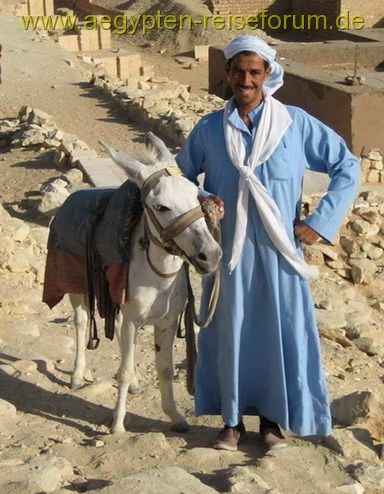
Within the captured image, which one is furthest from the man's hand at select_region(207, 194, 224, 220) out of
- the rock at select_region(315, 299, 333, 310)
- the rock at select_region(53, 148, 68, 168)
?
the rock at select_region(53, 148, 68, 168)

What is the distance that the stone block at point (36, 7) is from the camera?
2478cm

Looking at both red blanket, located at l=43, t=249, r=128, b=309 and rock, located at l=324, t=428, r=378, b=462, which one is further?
red blanket, located at l=43, t=249, r=128, b=309

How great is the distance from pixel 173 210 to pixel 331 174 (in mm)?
773

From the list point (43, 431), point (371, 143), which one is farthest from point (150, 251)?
point (371, 143)

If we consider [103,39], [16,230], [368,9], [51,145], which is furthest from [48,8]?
[16,230]

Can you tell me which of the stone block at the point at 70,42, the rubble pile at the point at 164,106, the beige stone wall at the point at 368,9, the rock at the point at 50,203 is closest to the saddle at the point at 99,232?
the rock at the point at 50,203

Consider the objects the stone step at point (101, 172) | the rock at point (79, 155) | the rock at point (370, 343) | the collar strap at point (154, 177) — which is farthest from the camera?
the rock at point (79, 155)

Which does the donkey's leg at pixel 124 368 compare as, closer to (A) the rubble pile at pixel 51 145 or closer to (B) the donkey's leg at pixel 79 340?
(B) the donkey's leg at pixel 79 340

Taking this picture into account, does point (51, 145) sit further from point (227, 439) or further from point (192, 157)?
point (227, 439)

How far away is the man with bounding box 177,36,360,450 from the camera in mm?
4207

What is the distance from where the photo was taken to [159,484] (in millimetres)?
3859

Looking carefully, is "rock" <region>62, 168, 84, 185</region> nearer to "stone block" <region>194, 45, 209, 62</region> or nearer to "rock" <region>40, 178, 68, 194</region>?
"rock" <region>40, 178, 68, 194</region>

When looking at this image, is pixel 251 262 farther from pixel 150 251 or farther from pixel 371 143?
pixel 371 143

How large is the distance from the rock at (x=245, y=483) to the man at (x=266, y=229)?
0.34m
